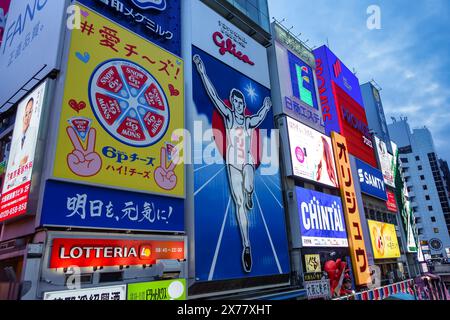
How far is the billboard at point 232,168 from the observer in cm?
1280

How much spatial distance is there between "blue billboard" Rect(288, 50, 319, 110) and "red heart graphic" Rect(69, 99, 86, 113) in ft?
50.1

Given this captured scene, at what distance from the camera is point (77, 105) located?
31.9 feet

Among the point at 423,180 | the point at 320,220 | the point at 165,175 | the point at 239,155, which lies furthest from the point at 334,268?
the point at 423,180

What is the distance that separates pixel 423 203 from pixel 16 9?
81.0 meters

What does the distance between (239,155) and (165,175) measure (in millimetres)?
4823

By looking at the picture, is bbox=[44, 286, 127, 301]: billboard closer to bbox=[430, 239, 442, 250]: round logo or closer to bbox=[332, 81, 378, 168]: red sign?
bbox=[332, 81, 378, 168]: red sign

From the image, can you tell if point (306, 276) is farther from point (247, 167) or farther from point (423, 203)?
point (423, 203)

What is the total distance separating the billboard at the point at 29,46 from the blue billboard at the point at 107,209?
13.5 feet

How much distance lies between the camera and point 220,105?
594 inches

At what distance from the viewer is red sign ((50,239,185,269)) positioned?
8.27 meters

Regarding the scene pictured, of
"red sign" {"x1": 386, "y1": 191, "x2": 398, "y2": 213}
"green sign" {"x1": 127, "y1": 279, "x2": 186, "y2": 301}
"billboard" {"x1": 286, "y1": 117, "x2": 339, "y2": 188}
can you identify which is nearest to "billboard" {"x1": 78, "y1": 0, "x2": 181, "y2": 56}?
"billboard" {"x1": 286, "y1": 117, "x2": 339, "y2": 188}

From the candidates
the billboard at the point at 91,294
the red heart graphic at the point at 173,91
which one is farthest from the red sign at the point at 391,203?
the billboard at the point at 91,294
